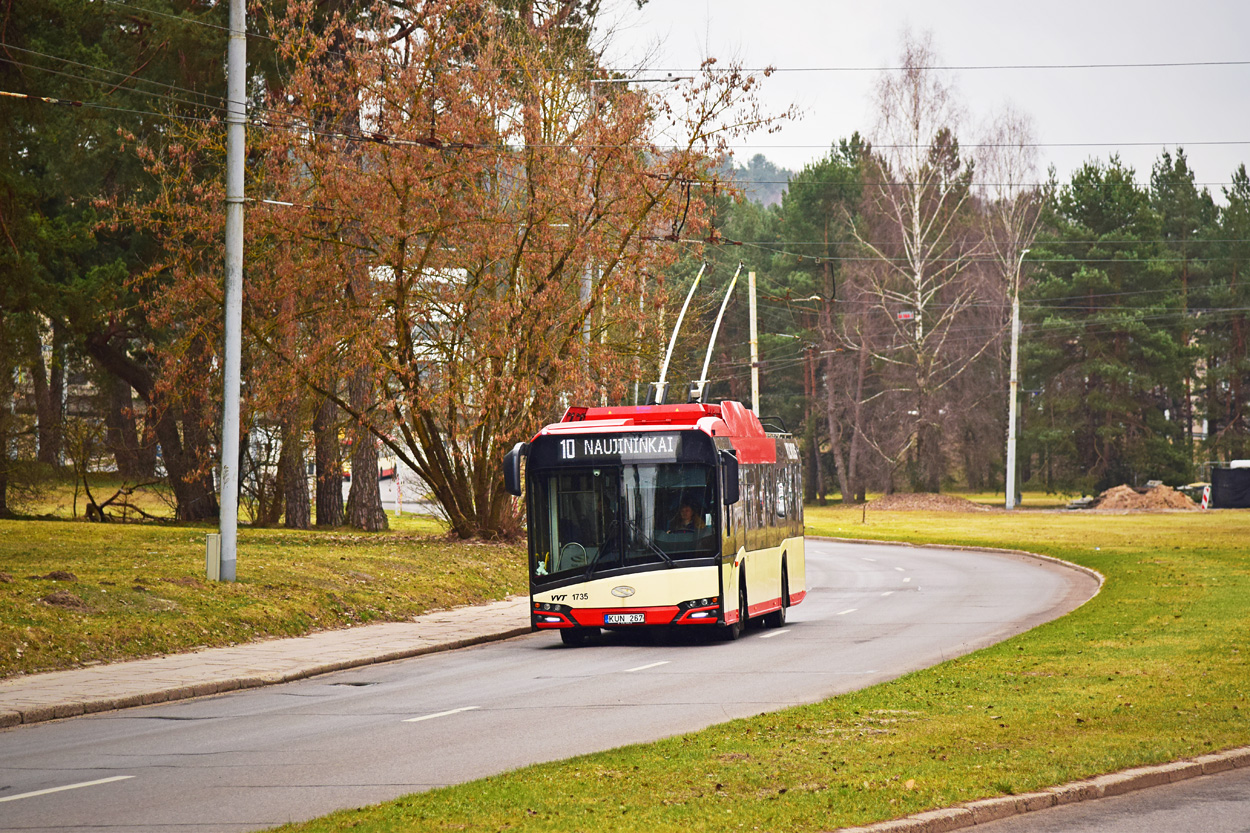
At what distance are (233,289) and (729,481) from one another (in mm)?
8302

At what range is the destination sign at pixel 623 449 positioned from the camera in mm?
20016

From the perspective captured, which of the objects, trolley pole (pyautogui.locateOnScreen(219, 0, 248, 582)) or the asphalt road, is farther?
trolley pole (pyautogui.locateOnScreen(219, 0, 248, 582))

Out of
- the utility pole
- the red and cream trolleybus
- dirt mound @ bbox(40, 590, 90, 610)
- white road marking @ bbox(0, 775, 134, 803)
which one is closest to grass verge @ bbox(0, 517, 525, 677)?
dirt mound @ bbox(40, 590, 90, 610)

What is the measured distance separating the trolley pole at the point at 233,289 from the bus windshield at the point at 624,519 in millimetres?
5038

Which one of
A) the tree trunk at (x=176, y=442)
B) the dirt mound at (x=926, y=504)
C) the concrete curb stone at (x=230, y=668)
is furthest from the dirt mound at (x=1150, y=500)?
the concrete curb stone at (x=230, y=668)

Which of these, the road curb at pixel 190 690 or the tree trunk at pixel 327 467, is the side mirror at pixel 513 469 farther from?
the tree trunk at pixel 327 467

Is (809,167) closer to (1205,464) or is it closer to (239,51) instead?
(1205,464)

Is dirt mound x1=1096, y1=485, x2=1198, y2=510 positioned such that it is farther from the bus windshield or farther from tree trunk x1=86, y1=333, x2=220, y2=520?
the bus windshield

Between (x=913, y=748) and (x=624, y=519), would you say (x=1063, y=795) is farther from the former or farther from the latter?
(x=624, y=519)

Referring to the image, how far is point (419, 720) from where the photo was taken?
1312 centimetres

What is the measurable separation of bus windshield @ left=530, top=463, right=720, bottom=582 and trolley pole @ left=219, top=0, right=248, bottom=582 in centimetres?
504

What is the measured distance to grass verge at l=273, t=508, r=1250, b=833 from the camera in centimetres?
839

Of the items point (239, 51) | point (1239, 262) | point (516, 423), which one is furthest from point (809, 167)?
point (239, 51)

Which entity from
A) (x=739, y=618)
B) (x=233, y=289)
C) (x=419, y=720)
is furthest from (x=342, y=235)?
(x=419, y=720)
